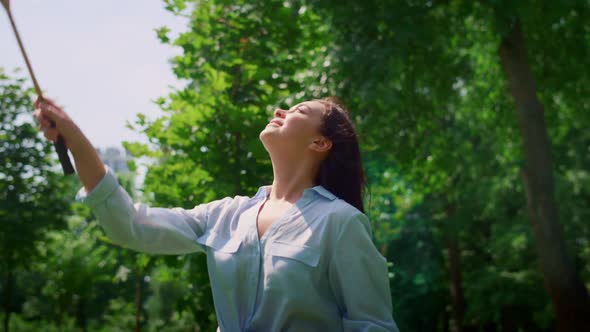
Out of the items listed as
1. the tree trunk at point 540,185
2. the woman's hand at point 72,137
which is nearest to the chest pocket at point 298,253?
the woman's hand at point 72,137

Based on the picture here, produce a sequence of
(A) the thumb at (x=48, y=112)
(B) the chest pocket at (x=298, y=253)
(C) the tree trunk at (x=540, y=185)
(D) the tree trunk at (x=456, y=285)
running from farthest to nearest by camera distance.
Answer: (D) the tree trunk at (x=456, y=285)
(C) the tree trunk at (x=540, y=185)
(B) the chest pocket at (x=298, y=253)
(A) the thumb at (x=48, y=112)

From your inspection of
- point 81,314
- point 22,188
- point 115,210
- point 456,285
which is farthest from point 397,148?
point 81,314

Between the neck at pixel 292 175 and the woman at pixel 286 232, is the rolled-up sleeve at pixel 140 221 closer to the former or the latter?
the woman at pixel 286 232

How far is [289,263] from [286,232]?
0.42 feet

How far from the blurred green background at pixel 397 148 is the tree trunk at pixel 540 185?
0.02 metres

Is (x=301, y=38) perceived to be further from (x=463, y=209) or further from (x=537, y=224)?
(x=463, y=209)

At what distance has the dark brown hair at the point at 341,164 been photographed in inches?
92.6

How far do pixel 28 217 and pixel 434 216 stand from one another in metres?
14.6

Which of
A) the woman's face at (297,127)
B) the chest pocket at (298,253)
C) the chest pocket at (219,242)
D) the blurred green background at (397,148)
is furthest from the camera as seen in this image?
the blurred green background at (397,148)

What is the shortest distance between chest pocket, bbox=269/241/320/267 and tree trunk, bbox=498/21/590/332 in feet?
32.6

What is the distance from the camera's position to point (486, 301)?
880 inches

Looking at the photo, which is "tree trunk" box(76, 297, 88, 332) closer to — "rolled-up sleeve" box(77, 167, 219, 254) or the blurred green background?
the blurred green background

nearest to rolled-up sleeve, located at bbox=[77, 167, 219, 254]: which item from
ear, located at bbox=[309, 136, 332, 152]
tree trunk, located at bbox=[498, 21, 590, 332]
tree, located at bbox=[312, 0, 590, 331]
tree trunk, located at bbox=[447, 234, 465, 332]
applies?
ear, located at bbox=[309, 136, 332, 152]

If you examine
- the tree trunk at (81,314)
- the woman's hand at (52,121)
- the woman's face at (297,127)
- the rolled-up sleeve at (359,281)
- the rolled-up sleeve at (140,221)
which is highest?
the woman's hand at (52,121)
